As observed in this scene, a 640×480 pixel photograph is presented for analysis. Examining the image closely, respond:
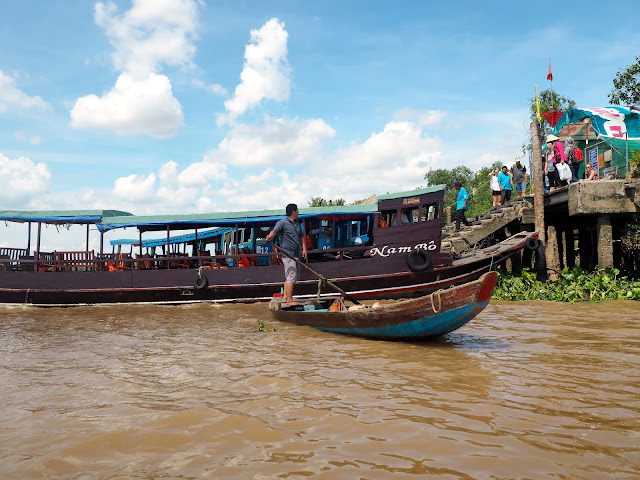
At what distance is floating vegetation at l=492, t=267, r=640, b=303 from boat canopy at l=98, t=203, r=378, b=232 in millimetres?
4258

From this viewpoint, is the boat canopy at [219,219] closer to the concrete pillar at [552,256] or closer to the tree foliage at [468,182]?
the concrete pillar at [552,256]

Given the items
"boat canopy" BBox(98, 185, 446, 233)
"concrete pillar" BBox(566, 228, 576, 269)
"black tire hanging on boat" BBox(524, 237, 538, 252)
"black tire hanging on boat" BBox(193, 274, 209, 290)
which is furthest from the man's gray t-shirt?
"concrete pillar" BBox(566, 228, 576, 269)

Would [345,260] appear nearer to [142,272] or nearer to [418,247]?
[418,247]

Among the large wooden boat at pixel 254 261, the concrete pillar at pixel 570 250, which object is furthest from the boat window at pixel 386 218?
the concrete pillar at pixel 570 250

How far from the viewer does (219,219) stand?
13008 mm

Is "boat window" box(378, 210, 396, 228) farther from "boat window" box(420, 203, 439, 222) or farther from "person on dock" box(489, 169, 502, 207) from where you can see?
"person on dock" box(489, 169, 502, 207)

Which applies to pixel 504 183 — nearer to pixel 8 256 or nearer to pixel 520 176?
pixel 520 176

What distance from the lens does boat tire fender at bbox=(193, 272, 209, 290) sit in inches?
511

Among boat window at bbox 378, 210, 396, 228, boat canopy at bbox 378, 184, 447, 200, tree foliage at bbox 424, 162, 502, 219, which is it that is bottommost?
boat window at bbox 378, 210, 396, 228

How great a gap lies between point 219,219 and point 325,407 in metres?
9.54

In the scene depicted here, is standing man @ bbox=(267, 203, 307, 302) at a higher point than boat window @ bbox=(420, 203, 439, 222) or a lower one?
lower

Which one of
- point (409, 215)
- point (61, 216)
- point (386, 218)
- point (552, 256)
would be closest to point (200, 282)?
point (61, 216)

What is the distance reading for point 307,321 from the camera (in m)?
7.83

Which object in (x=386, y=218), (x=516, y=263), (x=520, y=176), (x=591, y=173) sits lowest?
(x=516, y=263)
